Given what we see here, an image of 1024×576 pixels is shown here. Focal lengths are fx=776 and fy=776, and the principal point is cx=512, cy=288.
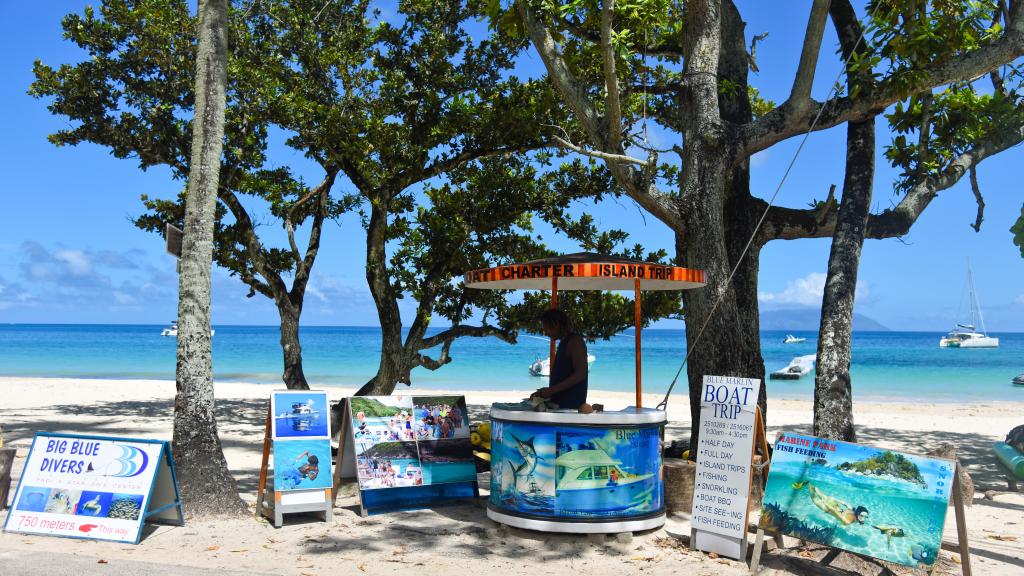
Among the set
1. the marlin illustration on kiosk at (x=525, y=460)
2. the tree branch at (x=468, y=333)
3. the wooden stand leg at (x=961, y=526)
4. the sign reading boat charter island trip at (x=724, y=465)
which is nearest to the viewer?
the wooden stand leg at (x=961, y=526)

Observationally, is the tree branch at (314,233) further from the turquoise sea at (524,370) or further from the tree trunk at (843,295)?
the turquoise sea at (524,370)

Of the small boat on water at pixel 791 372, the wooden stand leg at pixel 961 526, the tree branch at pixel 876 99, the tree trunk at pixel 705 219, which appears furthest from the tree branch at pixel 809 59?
the small boat on water at pixel 791 372

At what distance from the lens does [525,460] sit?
6.97 metres

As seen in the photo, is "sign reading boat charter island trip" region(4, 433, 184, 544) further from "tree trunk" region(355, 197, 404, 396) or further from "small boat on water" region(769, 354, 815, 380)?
"small boat on water" region(769, 354, 815, 380)

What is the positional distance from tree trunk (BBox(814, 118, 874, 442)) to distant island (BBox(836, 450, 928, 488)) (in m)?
3.05

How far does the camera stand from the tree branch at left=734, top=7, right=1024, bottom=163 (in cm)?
908

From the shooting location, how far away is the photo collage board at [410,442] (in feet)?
26.2

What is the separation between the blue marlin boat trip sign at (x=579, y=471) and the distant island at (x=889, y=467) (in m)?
1.75

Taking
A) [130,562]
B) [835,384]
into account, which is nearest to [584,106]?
[835,384]

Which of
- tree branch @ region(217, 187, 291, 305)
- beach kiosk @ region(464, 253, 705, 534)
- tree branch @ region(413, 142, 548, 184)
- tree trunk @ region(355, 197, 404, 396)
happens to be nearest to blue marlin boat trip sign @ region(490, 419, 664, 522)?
beach kiosk @ region(464, 253, 705, 534)

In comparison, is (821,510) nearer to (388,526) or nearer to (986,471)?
(388,526)

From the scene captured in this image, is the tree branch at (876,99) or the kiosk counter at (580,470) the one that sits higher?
the tree branch at (876,99)

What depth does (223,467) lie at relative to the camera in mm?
7668

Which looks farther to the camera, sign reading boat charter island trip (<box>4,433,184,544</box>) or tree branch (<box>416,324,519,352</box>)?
tree branch (<box>416,324,519,352</box>)
